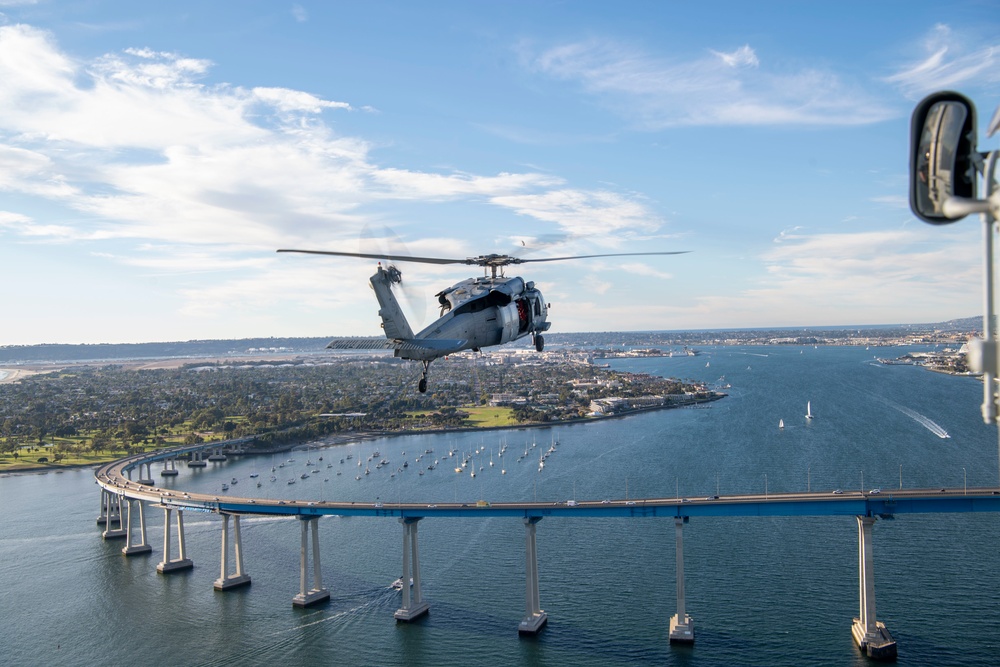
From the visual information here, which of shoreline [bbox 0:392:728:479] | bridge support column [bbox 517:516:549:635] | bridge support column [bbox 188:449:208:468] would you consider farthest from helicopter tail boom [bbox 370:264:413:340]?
bridge support column [bbox 188:449:208:468]

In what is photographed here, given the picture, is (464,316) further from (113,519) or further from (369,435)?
(369,435)

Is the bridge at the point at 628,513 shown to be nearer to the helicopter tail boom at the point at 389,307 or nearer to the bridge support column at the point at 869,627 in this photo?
the bridge support column at the point at 869,627

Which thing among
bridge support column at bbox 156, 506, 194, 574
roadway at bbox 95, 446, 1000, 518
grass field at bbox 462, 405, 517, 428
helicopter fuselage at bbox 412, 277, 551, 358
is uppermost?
helicopter fuselage at bbox 412, 277, 551, 358

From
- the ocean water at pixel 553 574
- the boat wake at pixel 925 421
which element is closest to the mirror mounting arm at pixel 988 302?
the ocean water at pixel 553 574

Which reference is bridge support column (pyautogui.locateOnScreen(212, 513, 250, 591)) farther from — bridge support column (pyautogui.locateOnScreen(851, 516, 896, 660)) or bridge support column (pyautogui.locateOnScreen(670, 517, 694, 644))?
bridge support column (pyautogui.locateOnScreen(851, 516, 896, 660))

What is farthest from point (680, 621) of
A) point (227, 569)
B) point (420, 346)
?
point (227, 569)

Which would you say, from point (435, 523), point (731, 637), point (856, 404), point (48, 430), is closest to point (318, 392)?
point (48, 430)
